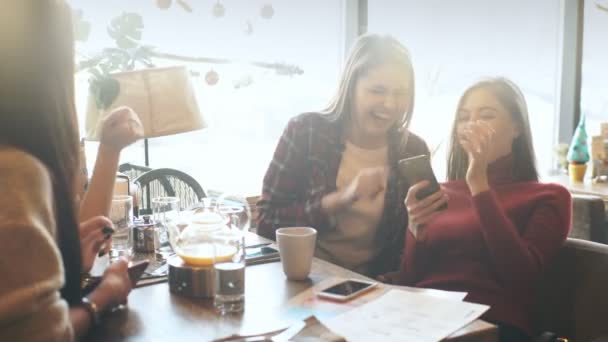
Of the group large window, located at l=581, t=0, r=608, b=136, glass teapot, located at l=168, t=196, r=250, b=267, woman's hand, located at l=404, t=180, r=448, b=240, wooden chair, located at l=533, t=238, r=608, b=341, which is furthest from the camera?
large window, located at l=581, t=0, r=608, b=136

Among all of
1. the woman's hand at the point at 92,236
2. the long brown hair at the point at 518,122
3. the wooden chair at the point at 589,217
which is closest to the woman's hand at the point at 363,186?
the long brown hair at the point at 518,122

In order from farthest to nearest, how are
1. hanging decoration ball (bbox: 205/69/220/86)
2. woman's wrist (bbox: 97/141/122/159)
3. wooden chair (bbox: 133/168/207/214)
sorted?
hanging decoration ball (bbox: 205/69/220/86), wooden chair (bbox: 133/168/207/214), woman's wrist (bbox: 97/141/122/159)

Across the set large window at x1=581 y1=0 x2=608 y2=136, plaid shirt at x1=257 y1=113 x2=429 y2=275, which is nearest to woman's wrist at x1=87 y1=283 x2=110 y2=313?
plaid shirt at x1=257 y1=113 x2=429 y2=275

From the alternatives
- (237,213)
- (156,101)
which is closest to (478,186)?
(237,213)

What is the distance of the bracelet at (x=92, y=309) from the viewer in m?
0.96

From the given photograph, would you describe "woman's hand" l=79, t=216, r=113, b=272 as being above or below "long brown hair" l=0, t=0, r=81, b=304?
below

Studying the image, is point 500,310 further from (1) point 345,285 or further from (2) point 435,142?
(2) point 435,142

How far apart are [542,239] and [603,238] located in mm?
466

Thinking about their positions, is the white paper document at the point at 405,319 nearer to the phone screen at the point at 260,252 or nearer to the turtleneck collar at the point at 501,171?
the phone screen at the point at 260,252

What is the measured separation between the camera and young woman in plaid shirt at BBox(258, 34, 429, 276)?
178 cm

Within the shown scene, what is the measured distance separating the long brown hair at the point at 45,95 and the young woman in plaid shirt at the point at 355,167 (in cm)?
93

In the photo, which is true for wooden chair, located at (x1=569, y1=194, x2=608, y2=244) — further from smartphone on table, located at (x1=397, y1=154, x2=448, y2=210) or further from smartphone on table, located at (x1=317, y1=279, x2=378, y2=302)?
smartphone on table, located at (x1=317, y1=279, x2=378, y2=302)

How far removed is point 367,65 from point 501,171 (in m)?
0.51

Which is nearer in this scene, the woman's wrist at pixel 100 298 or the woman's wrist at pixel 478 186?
the woman's wrist at pixel 100 298
